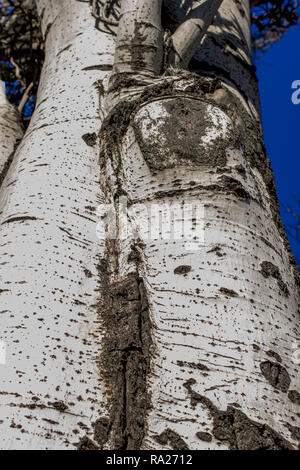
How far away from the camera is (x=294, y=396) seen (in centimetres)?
92

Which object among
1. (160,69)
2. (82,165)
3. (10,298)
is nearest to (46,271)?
(10,298)

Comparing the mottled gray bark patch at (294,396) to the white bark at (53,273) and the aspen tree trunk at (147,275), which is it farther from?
the white bark at (53,273)

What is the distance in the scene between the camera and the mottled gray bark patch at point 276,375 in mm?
911

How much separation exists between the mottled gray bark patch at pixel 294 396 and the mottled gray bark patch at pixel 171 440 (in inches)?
8.3

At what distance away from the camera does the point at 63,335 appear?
38.7 inches

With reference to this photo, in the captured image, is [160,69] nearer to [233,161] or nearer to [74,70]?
[74,70]

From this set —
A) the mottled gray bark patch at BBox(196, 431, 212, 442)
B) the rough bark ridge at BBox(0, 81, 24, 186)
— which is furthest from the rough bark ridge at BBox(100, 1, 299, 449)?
the rough bark ridge at BBox(0, 81, 24, 186)

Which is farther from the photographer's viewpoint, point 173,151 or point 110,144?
point 110,144

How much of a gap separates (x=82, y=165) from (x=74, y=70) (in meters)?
0.50

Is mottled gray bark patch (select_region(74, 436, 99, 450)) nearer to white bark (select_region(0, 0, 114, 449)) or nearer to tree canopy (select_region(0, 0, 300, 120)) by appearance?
white bark (select_region(0, 0, 114, 449))

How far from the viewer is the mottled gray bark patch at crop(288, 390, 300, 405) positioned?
0.91m

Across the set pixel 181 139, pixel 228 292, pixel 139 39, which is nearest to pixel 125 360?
pixel 228 292

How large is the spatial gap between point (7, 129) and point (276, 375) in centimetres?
144

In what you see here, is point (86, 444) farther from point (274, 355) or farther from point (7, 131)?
point (7, 131)
